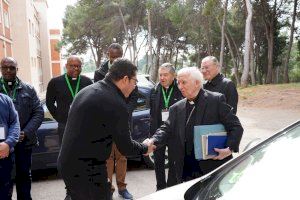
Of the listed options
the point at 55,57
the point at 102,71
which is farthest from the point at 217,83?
the point at 55,57

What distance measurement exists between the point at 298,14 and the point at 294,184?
33.4m

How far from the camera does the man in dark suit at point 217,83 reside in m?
5.00

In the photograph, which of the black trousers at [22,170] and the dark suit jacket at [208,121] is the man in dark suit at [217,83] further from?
the black trousers at [22,170]

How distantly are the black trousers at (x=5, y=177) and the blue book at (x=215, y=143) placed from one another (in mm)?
2006

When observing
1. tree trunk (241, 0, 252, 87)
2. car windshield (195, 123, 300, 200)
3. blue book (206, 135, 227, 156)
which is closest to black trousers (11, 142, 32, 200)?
blue book (206, 135, 227, 156)

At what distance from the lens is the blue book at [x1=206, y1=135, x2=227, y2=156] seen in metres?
3.46

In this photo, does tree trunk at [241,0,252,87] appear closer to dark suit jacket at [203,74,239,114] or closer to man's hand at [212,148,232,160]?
→ dark suit jacket at [203,74,239,114]

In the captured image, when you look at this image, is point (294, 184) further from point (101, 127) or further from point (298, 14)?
point (298, 14)

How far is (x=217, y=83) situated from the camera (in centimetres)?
508

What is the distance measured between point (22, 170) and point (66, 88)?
1.14 meters

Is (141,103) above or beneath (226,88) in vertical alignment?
beneath

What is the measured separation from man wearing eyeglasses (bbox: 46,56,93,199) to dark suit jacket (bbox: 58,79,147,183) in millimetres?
2099

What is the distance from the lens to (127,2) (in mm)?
34531

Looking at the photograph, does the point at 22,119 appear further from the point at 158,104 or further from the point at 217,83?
the point at 217,83
